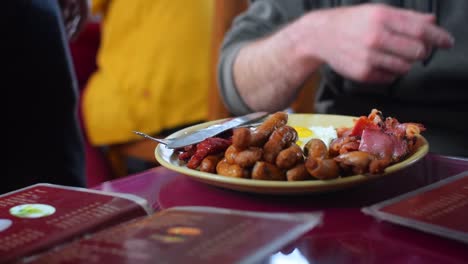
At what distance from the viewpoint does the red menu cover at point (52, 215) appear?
427 mm

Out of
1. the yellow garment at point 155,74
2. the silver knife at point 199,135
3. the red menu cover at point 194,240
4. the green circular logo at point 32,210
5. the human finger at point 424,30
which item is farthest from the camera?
the yellow garment at point 155,74

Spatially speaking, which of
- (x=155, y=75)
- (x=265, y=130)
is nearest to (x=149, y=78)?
(x=155, y=75)

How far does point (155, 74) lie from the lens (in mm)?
1753

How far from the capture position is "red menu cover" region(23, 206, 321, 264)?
36 cm

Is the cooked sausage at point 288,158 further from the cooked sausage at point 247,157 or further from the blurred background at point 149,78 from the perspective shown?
the blurred background at point 149,78

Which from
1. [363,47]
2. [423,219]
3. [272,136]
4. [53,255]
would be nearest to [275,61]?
[363,47]

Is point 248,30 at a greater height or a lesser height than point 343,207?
greater

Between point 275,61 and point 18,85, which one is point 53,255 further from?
point 275,61

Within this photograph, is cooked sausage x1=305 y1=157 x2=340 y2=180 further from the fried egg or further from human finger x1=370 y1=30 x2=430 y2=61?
human finger x1=370 y1=30 x2=430 y2=61

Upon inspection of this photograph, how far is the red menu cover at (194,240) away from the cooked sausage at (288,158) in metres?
0.13

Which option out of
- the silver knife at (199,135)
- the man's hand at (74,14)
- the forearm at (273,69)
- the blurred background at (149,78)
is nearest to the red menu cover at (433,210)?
the silver knife at (199,135)

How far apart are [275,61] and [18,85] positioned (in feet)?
1.49

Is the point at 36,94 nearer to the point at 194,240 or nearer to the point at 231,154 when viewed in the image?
the point at 231,154

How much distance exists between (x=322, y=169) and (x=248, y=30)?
2.48ft
